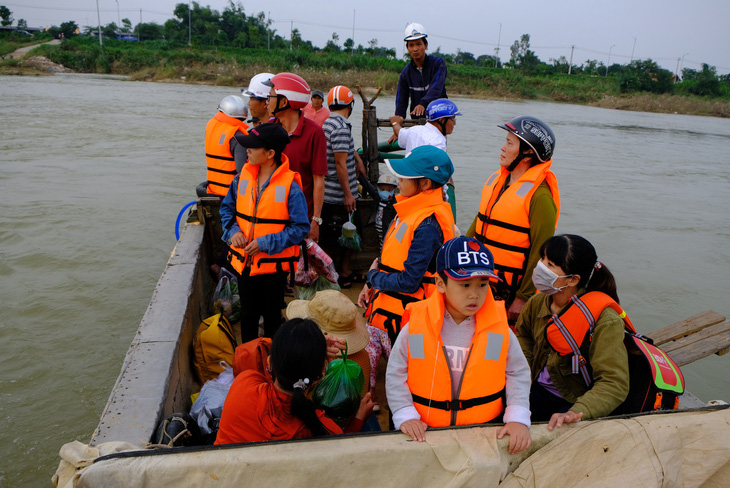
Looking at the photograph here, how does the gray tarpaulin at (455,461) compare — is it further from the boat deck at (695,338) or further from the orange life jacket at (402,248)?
the boat deck at (695,338)

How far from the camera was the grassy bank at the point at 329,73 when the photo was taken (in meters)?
39.8

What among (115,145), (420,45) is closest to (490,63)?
(115,145)

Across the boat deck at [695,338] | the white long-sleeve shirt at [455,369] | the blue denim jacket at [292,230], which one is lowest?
the boat deck at [695,338]

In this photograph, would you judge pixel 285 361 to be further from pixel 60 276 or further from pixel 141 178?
pixel 141 178

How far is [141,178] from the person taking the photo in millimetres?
12414

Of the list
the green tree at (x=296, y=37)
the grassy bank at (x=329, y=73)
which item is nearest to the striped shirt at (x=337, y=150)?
the grassy bank at (x=329, y=73)

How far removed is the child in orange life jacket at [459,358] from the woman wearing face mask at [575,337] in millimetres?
250

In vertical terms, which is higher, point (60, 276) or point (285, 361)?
point (285, 361)

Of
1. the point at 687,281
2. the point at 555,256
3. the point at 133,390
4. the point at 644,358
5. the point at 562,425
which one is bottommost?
the point at 687,281

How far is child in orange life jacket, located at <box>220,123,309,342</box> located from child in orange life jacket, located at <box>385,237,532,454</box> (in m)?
1.34

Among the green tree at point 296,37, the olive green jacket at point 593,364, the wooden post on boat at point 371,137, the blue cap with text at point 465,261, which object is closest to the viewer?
the blue cap with text at point 465,261

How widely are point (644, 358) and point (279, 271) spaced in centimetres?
208

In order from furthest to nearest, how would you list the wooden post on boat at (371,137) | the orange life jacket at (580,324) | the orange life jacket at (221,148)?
the wooden post on boat at (371,137) < the orange life jacket at (221,148) < the orange life jacket at (580,324)

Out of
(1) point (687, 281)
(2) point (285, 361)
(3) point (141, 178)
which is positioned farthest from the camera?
(3) point (141, 178)
